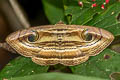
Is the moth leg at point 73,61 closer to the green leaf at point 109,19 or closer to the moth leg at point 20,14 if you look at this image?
the green leaf at point 109,19

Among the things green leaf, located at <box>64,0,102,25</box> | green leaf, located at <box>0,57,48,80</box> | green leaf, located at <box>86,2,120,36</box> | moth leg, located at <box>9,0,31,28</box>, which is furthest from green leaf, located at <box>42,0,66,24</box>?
green leaf, located at <box>0,57,48,80</box>

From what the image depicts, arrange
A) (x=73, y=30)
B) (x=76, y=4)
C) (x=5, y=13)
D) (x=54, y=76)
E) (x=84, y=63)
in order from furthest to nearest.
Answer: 1. (x=5, y=13)
2. (x=76, y=4)
3. (x=84, y=63)
4. (x=73, y=30)
5. (x=54, y=76)

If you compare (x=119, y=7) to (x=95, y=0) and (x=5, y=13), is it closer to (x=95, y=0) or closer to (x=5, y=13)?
(x=95, y=0)

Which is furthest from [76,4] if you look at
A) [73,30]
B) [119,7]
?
[73,30]

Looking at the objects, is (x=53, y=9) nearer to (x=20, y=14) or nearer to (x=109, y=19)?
(x=20, y=14)

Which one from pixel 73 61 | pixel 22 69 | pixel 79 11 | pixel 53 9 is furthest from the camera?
pixel 53 9

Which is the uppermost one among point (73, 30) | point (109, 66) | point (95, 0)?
point (95, 0)

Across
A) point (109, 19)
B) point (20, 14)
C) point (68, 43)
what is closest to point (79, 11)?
point (109, 19)
